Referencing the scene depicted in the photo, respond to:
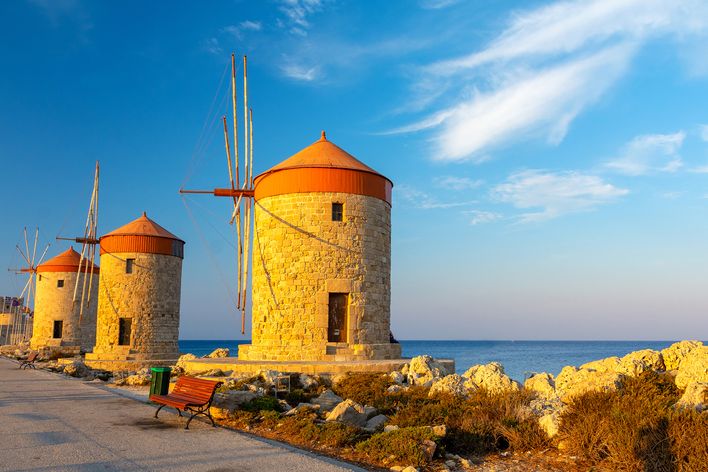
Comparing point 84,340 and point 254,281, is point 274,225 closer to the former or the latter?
point 254,281

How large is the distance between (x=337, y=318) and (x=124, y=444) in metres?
9.89

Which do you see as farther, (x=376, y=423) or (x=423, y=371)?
(x=423, y=371)

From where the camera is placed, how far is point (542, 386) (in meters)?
11.8

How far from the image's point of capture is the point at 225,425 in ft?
33.7

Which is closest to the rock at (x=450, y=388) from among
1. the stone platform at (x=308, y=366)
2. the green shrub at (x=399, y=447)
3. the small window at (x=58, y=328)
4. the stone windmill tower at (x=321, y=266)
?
the stone platform at (x=308, y=366)

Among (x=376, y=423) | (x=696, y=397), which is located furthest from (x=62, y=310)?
(x=696, y=397)

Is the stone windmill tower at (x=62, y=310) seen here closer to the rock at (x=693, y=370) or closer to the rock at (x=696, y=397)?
the rock at (x=693, y=370)

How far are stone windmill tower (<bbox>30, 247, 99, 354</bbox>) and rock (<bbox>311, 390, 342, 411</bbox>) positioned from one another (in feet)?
94.8

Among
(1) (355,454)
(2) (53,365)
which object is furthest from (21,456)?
(2) (53,365)

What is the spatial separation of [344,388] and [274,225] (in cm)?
615

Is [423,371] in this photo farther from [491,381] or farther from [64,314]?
[64,314]

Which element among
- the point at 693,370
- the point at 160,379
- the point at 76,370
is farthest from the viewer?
the point at 76,370

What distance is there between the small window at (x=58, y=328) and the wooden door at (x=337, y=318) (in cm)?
2720

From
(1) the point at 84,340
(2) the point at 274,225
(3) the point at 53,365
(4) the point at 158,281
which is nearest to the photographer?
(2) the point at 274,225
